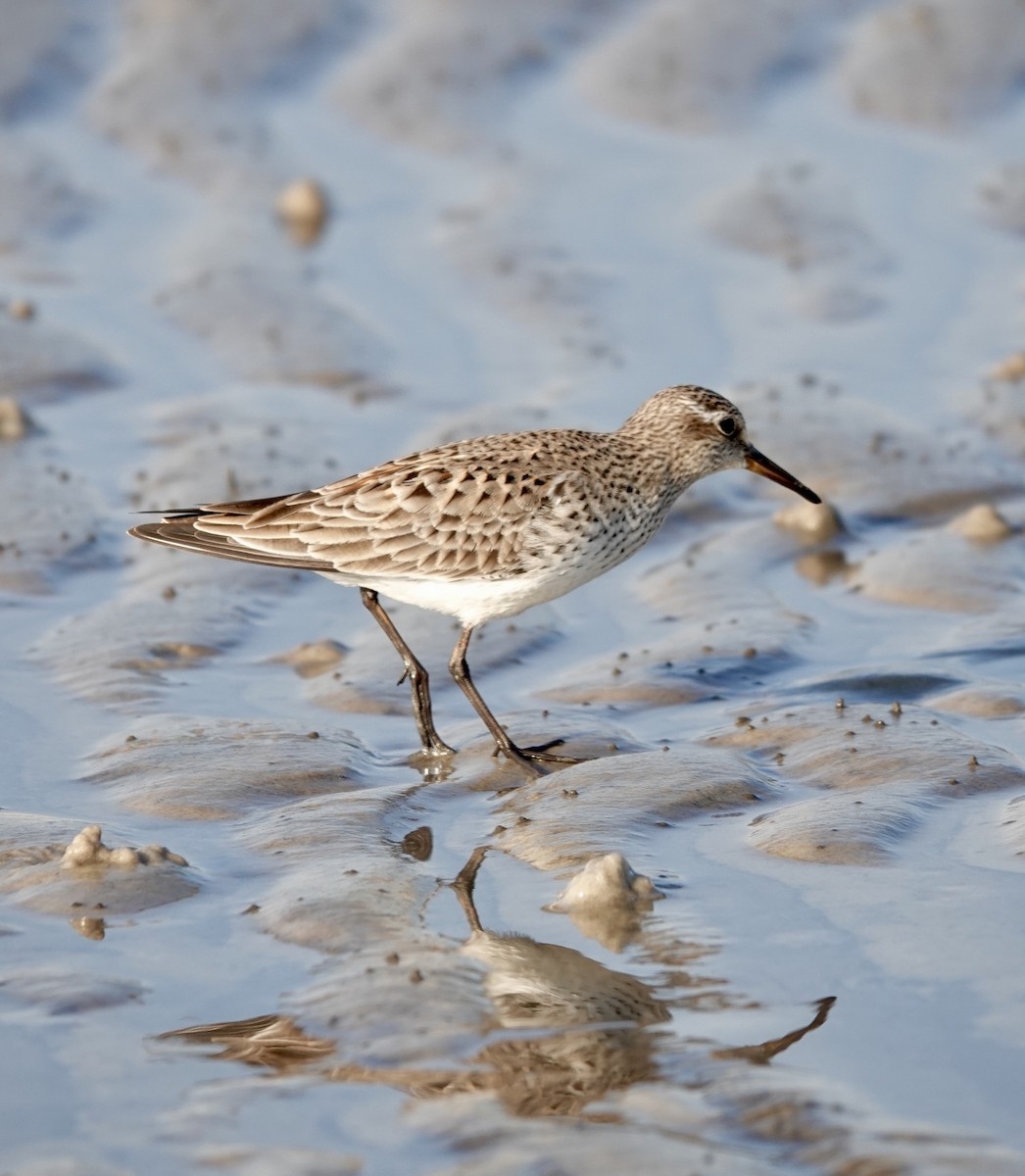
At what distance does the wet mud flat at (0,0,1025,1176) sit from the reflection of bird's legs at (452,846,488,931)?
0.04m

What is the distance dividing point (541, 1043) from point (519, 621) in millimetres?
4312

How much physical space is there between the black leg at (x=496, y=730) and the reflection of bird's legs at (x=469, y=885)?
2.76 ft

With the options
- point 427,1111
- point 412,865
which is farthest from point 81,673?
point 427,1111

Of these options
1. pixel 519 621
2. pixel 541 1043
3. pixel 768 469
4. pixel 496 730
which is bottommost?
pixel 519 621

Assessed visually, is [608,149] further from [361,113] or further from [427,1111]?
[427,1111]

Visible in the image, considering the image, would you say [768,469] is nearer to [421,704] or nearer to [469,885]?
[421,704]

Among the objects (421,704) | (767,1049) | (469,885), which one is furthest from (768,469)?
(767,1049)

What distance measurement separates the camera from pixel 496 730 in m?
8.09

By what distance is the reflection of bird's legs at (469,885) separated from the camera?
21.3ft

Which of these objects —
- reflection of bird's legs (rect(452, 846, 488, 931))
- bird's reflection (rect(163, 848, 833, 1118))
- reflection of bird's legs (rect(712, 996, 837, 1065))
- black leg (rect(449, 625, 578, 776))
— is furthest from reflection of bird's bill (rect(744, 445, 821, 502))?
reflection of bird's legs (rect(712, 996, 837, 1065))

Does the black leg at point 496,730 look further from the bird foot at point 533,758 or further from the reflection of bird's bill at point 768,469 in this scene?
the reflection of bird's bill at point 768,469

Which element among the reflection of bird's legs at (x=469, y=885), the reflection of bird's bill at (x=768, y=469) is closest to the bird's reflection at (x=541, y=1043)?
the reflection of bird's legs at (x=469, y=885)

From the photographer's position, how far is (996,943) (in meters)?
6.14

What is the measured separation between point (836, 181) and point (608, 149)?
1.96m
